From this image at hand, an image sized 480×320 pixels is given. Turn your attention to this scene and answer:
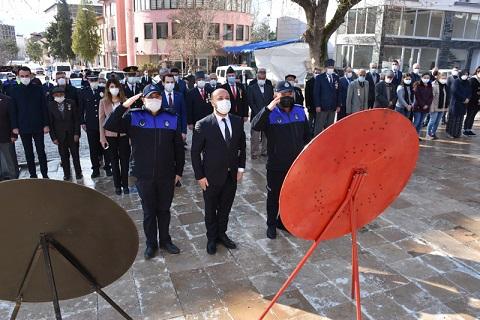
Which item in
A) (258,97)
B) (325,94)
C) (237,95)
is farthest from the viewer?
(325,94)

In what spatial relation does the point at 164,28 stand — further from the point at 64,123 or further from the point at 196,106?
the point at 64,123

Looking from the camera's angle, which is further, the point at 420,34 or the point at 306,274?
the point at 420,34

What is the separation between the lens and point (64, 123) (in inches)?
269

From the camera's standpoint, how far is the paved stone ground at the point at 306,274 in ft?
11.6

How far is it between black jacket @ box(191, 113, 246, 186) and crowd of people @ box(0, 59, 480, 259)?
1cm

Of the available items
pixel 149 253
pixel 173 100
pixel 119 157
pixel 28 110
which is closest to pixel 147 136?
pixel 149 253

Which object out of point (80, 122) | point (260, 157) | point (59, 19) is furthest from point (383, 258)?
point (59, 19)

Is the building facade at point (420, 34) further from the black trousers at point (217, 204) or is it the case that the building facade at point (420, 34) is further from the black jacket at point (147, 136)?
the black jacket at point (147, 136)

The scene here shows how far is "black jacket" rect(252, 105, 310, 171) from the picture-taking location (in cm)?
463

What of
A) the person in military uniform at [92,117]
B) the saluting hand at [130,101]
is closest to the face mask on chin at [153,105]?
the saluting hand at [130,101]

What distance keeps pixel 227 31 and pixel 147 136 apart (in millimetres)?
41791

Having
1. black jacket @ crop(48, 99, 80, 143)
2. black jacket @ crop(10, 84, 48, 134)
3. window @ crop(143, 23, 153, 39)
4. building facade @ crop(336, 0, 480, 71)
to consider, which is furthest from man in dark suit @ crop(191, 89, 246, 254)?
window @ crop(143, 23, 153, 39)

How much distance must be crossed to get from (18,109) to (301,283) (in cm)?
564

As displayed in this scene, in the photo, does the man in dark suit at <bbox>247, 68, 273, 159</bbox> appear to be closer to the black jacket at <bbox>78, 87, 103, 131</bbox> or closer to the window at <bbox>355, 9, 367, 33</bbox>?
the black jacket at <bbox>78, 87, 103, 131</bbox>
